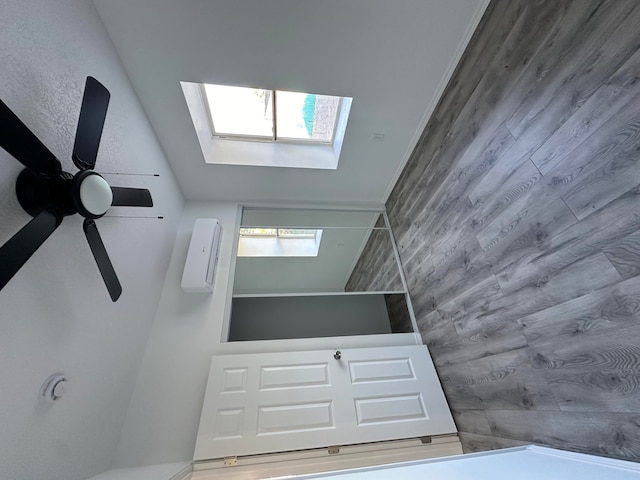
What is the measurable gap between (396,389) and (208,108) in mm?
3285

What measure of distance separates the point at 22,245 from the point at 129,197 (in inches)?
25.3

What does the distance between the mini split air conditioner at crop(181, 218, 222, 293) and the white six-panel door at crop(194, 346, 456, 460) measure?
0.73m

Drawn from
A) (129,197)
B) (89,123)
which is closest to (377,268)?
(129,197)

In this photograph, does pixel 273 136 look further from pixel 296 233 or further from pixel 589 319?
pixel 589 319

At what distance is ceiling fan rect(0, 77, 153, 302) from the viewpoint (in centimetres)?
90

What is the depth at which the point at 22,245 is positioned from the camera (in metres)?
0.93

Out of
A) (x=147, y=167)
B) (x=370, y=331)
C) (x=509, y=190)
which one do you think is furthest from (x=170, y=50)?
(x=370, y=331)

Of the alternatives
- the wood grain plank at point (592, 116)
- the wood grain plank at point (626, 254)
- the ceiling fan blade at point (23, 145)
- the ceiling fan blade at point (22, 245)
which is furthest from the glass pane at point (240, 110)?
the wood grain plank at point (626, 254)

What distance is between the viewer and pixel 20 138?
3.07ft

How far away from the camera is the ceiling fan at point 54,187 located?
905mm

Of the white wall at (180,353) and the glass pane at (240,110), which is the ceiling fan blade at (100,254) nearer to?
the white wall at (180,353)

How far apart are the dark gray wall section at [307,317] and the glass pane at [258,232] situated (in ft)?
2.76

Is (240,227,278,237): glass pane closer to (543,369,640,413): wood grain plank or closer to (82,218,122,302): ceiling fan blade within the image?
(82,218,122,302): ceiling fan blade

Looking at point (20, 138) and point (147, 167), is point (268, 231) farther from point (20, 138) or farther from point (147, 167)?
point (20, 138)
